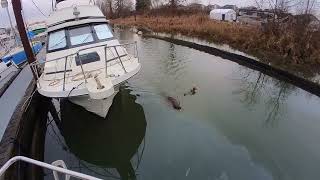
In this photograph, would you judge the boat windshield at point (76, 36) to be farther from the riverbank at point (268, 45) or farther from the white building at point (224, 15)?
the white building at point (224, 15)

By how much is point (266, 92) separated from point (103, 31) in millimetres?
7248

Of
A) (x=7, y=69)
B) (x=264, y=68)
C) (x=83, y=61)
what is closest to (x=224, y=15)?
(x=264, y=68)

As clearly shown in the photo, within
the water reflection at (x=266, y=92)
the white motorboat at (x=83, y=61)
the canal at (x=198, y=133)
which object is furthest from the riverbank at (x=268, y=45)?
the white motorboat at (x=83, y=61)

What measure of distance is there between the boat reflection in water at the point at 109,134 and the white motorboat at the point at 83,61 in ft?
3.10

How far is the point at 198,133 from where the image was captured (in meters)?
9.42

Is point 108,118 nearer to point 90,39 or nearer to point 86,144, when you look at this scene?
point 86,144

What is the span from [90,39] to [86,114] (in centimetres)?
278

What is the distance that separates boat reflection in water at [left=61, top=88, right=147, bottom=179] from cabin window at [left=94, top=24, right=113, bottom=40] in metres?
2.37

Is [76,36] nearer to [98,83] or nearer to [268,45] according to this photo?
[98,83]

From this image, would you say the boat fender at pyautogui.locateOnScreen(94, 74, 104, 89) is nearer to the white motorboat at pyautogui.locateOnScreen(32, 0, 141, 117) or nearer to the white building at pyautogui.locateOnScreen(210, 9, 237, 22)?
the white motorboat at pyautogui.locateOnScreen(32, 0, 141, 117)

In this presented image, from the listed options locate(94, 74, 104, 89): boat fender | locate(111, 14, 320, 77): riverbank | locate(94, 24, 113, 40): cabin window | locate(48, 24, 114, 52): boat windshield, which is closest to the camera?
locate(94, 74, 104, 89): boat fender

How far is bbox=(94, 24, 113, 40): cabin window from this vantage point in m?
11.7

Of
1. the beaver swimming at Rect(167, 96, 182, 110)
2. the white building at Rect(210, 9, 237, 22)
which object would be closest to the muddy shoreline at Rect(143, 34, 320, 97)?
the beaver swimming at Rect(167, 96, 182, 110)

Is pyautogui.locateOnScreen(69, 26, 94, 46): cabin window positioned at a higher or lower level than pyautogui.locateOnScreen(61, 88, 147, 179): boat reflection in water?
higher
